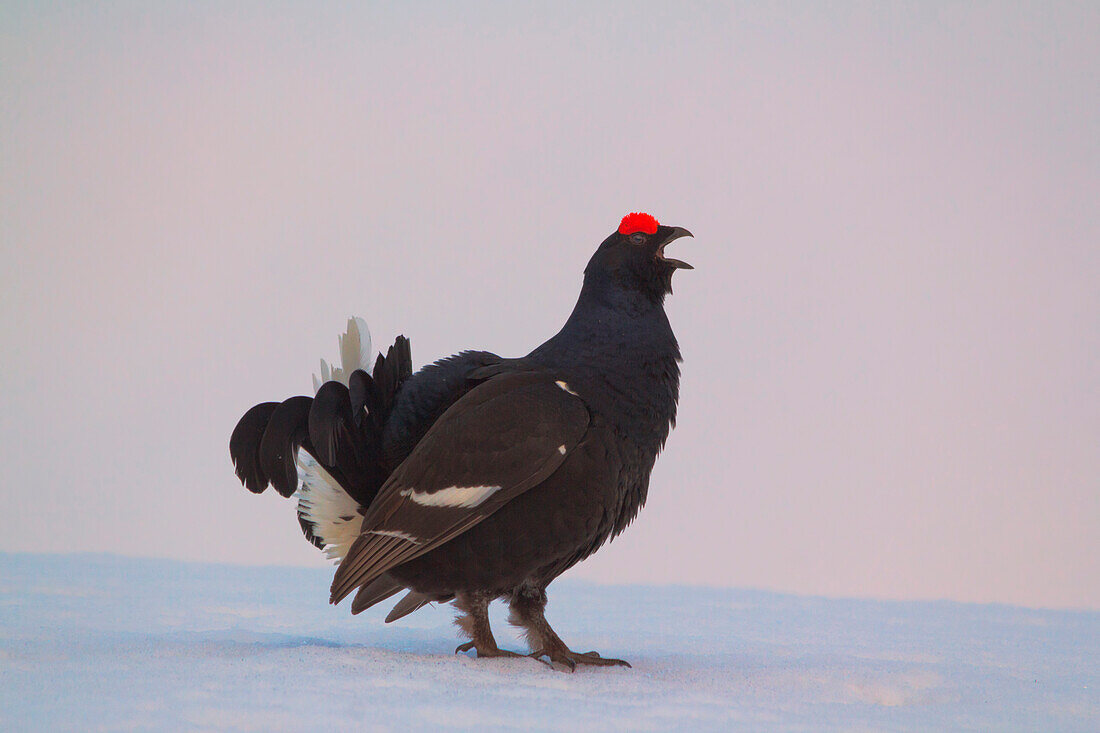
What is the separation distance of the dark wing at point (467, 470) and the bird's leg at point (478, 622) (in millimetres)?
206

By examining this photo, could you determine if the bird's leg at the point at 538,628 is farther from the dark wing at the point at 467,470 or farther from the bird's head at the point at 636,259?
the bird's head at the point at 636,259

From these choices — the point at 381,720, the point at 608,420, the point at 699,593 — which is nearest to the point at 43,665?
the point at 381,720

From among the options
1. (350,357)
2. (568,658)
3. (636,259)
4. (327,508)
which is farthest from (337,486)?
(636,259)

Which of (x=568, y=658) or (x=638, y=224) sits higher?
(x=638, y=224)

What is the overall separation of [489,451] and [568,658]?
1.79ft

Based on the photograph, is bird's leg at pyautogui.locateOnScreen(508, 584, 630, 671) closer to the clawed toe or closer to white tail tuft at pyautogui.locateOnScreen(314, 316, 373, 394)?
the clawed toe

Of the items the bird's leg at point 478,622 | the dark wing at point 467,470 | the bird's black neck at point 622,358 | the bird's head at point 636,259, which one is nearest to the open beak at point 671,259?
the bird's head at point 636,259

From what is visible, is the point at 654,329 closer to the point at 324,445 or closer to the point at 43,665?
the point at 324,445

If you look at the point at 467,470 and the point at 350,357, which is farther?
the point at 350,357

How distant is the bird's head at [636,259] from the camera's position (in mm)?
2703

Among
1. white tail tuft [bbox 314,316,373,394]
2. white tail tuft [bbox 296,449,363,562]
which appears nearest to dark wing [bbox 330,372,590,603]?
white tail tuft [bbox 296,449,363,562]

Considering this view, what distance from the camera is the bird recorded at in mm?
→ 2443

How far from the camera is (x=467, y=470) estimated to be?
244 cm

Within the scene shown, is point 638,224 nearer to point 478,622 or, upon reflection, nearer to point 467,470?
point 467,470
